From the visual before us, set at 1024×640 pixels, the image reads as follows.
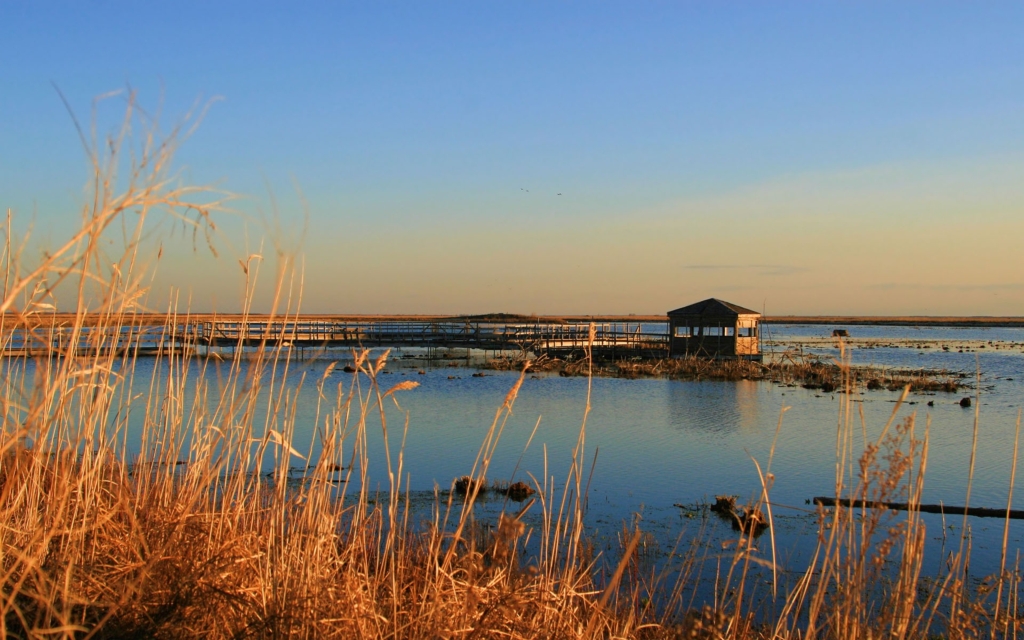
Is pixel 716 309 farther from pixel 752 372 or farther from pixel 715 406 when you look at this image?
pixel 715 406

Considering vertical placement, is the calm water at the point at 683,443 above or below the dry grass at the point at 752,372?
below

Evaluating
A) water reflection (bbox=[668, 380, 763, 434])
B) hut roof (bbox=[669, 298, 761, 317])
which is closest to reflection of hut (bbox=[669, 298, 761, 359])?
hut roof (bbox=[669, 298, 761, 317])

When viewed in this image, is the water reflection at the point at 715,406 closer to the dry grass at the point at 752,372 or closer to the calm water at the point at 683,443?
the calm water at the point at 683,443

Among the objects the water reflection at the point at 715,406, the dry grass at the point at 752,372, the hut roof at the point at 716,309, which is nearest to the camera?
the water reflection at the point at 715,406

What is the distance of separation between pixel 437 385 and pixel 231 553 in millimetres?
20831

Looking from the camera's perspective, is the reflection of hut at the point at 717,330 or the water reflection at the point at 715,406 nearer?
the water reflection at the point at 715,406

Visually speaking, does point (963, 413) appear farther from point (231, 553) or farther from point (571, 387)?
point (231, 553)

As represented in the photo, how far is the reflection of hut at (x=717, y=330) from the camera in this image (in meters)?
29.2

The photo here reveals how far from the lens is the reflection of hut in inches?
1149

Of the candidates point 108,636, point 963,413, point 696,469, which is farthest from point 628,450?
point 108,636

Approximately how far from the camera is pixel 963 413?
17016 millimetres

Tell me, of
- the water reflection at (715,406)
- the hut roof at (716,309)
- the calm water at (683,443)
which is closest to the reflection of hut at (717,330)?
the hut roof at (716,309)

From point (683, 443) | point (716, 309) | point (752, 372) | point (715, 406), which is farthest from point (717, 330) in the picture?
point (683, 443)

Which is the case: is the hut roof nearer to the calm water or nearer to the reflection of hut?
the reflection of hut
